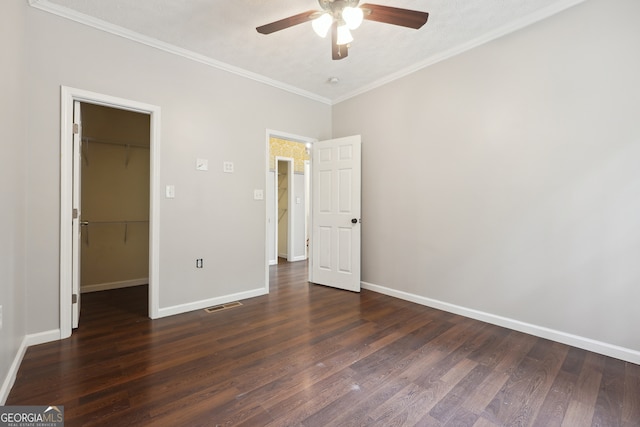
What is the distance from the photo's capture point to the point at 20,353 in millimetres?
2041

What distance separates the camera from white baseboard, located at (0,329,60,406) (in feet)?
5.30

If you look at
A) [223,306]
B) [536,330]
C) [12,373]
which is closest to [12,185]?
[12,373]

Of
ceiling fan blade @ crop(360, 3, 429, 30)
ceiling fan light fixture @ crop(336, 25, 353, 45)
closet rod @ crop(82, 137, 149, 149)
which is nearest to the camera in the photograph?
ceiling fan blade @ crop(360, 3, 429, 30)

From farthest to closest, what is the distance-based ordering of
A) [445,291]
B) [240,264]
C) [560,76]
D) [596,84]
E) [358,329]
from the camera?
[240,264], [445,291], [358,329], [560,76], [596,84]

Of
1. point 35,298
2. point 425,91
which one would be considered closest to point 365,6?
point 425,91

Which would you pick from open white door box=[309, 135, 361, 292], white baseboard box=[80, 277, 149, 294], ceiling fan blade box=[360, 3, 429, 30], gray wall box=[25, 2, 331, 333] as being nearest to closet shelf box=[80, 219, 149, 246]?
white baseboard box=[80, 277, 149, 294]

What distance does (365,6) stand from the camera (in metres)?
1.88

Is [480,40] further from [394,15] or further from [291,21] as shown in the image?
[291,21]

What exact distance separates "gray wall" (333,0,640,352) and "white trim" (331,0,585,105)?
0.06m

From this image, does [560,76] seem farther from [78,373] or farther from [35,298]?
[35,298]

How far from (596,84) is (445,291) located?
2.24 metres

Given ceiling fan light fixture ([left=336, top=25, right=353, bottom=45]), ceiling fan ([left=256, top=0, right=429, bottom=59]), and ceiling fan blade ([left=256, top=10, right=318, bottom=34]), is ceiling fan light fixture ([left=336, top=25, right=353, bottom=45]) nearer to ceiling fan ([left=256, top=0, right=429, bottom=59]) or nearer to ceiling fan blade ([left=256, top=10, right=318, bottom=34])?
ceiling fan ([left=256, top=0, right=429, bottom=59])

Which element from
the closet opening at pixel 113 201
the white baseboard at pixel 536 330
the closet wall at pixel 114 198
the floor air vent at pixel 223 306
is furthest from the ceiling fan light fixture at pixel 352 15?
the closet wall at pixel 114 198

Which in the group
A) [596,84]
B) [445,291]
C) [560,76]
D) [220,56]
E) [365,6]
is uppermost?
[220,56]
